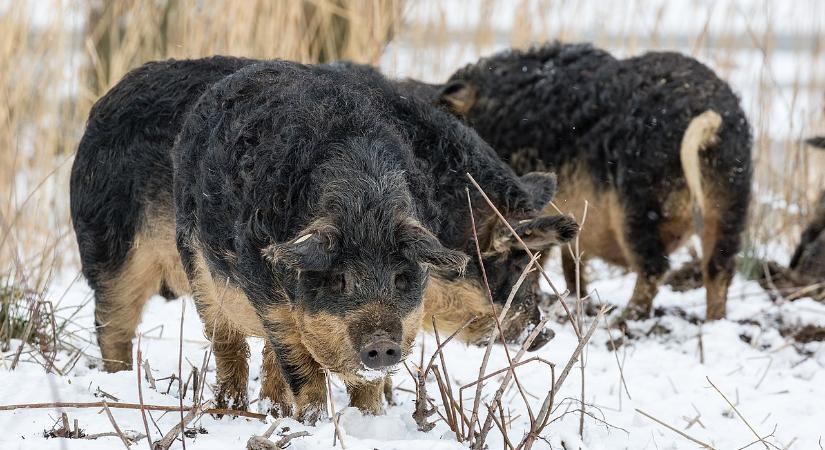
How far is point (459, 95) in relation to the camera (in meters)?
6.10

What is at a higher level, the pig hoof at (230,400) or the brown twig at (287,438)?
the brown twig at (287,438)

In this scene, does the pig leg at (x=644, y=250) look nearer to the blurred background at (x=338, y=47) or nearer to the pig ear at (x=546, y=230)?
the blurred background at (x=338, y=47)

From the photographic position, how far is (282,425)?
3227 millimetres

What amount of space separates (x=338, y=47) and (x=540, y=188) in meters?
4.25

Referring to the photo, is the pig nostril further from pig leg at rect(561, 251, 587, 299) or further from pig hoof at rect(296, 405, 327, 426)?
pig leg at rect(561, 251, 587, 299)

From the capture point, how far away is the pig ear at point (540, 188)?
4.00m

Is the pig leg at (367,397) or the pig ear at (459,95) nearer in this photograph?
the pig leg at (367,397)

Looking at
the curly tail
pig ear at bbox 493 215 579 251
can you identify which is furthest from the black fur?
the curly tail

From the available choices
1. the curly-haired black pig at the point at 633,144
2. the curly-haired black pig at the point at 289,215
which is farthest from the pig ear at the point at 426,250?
the curly-haired black pig at the point at 633,144

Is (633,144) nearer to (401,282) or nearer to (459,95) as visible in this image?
(459,95)

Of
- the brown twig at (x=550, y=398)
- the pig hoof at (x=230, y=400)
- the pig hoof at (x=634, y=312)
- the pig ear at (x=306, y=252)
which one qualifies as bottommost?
the pig hoof at (x=634, y=312)

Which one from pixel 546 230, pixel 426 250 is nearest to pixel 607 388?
pixel 546 230

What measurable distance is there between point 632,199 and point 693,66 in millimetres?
889

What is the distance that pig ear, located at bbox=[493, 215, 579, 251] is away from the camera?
3.52m
